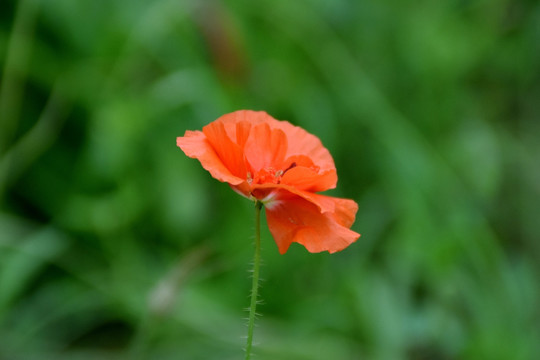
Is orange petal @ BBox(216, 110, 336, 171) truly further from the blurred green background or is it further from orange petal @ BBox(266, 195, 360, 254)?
the blurred green background

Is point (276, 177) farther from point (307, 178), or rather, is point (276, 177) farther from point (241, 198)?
point (241, 198)

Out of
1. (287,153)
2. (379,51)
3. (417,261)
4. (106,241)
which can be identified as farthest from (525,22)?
(287,153)

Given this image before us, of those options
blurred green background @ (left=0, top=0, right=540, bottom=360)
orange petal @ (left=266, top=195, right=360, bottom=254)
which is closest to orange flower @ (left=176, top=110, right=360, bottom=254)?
orange petal @ (left=266, top=195, right=360, bottom=254)

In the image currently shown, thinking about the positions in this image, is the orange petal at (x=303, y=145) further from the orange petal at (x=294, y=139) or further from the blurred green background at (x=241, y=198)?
the blurred green background at (x=241, y=198)

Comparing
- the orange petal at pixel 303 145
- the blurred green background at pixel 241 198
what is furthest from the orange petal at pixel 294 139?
the blurred green background at pixel 241 198

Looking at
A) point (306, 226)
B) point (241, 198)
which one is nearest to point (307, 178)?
point (306, 226)

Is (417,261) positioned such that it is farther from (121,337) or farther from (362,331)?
(121,337)
